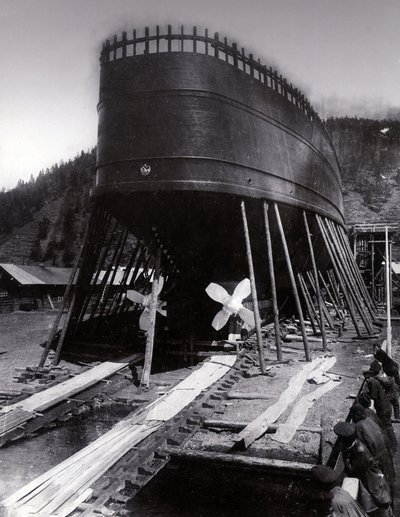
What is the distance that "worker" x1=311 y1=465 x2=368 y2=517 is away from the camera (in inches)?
113

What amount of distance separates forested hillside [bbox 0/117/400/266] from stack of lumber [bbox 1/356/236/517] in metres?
49.9

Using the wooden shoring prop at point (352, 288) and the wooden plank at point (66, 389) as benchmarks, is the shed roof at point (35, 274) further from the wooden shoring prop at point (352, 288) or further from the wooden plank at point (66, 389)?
the wooden plank at point (66, 389)

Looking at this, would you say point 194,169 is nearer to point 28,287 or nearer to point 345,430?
point 345,430

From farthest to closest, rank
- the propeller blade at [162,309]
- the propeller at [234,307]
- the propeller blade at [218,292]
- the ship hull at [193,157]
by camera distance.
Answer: the propeller blade at [162,309] → the propeller blade at [218,292] → the propeller at [234,307] → the ship hull at [193,157]

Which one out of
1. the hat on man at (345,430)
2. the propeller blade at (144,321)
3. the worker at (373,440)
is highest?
the propeller blade at (144,321)

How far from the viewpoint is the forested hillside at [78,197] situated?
57.5m

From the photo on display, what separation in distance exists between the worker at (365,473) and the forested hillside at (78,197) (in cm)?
5140

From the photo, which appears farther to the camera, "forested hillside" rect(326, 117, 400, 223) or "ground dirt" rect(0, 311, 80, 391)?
"forested hillside" rect(326, 117, 400, 223)

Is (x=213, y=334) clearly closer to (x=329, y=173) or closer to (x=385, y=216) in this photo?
(x=329, y=173)

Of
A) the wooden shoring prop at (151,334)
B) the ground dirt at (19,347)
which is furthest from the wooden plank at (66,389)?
the ground dirt at (19,347)

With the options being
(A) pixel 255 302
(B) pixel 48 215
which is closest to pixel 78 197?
(B) pixel 48 215

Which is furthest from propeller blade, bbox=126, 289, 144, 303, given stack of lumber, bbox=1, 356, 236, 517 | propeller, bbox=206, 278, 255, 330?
stack of lumber, bbox=1, 356, 236, 517

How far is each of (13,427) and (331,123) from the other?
248ft

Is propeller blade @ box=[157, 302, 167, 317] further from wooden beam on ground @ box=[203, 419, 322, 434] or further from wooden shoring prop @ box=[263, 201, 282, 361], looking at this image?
wooden beam on ground @ box=[203, 419, 322, 434]
